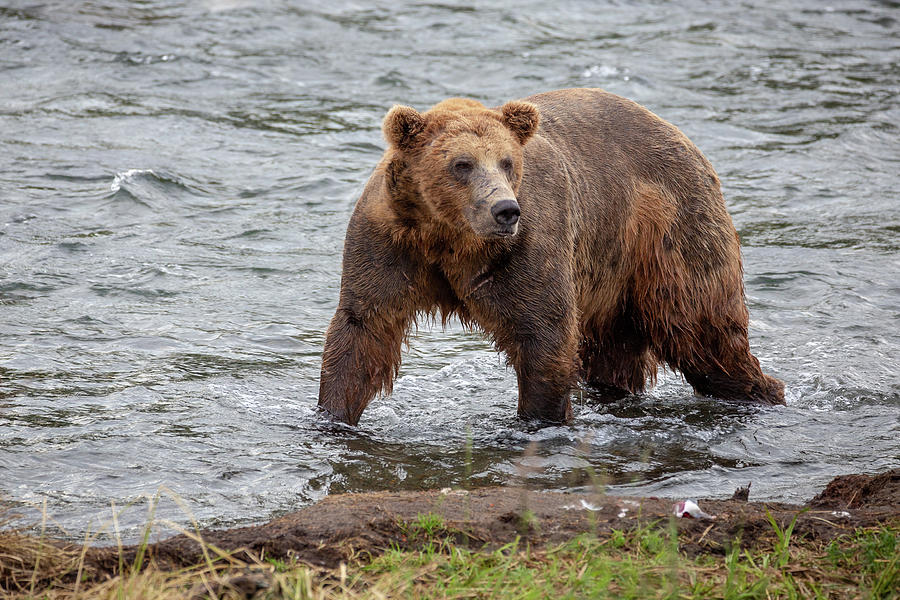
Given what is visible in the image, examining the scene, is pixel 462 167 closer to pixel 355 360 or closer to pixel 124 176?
pixel 355 360

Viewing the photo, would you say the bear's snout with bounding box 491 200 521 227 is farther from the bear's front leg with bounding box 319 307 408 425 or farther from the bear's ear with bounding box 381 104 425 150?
the bear's front leg with bounding box 319 307 408 425

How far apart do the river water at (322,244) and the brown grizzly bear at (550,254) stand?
305 mm

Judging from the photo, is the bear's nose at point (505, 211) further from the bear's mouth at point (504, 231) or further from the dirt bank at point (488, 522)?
the dirt bank at point (488, 522)

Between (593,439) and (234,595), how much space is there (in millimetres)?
3049

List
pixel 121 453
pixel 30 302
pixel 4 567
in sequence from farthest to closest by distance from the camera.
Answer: pixel 30 302, pixel 121 453, pixel 4 567

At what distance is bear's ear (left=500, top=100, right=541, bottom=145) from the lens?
5145 mm

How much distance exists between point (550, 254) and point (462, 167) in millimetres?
752

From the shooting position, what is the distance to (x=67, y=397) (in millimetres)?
5555

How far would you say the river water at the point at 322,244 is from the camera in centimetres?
506

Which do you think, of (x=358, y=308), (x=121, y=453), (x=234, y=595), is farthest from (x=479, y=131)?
(x=234, y=595)

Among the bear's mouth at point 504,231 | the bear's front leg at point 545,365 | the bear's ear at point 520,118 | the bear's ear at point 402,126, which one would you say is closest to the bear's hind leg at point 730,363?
the bear's front leg at point 545,365

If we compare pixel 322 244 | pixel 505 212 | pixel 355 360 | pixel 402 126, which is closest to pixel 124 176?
pixel 322 244

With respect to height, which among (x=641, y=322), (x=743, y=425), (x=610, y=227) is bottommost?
(x=743, y=425)

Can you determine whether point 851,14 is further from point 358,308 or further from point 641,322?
point 358,308
